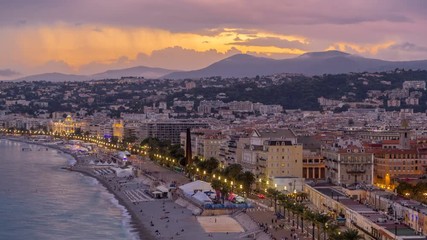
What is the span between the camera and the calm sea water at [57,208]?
34156 millimetres

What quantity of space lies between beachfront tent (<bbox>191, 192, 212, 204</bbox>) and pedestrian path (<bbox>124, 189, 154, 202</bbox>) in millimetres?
4236

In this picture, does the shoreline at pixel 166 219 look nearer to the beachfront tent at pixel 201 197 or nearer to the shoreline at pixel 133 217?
the shoreline at pixel 133 217

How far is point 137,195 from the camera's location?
4672cm

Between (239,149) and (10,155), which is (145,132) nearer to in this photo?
(10,155)

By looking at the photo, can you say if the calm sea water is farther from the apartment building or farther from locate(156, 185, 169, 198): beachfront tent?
the apartment building

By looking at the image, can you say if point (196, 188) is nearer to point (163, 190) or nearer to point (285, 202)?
point (163, 190)

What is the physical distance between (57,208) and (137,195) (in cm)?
655

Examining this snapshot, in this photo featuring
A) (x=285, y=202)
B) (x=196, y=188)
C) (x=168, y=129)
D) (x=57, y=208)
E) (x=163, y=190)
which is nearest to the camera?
(x=285, y=202)

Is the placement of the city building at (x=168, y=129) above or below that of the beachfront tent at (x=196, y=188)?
above

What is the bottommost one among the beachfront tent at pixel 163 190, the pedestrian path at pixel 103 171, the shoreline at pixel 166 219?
the pedestrian path at pixel 103 171

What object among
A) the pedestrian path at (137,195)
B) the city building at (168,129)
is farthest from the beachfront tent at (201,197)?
the city building at (168,129)

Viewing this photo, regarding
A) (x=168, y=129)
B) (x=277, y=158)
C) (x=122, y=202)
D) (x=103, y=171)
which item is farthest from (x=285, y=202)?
(x=168, y=129)

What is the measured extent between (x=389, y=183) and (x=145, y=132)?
52448 mm

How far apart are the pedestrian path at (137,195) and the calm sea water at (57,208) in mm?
944
